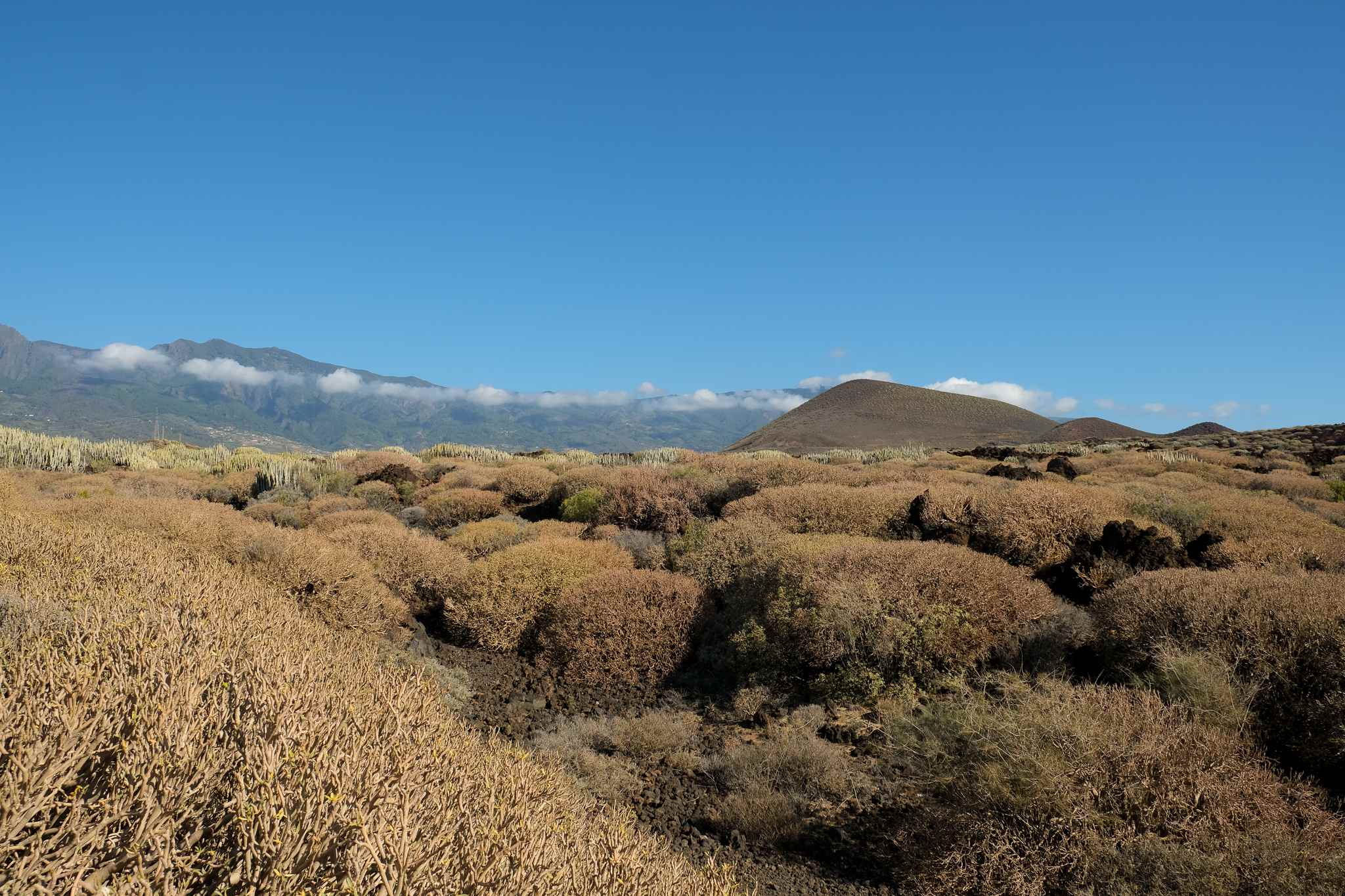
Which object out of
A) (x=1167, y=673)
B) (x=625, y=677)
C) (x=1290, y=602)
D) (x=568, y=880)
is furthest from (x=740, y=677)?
(x=568, y=880)

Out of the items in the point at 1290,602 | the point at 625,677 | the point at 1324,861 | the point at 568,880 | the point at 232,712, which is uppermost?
the point at 1290,602

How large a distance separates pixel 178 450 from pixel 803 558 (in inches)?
1271

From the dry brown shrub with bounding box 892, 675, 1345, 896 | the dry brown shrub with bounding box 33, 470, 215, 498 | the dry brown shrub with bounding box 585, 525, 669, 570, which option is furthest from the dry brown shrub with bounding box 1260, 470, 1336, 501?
the dry brown shrub with bounding box 33, 470, 215, 498

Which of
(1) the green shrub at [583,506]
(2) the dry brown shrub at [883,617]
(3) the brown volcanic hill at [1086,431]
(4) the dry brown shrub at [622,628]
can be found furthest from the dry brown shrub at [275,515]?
(3) the brown volcanic hill at [1086,431]

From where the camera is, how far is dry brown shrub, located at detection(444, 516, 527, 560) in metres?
12.5

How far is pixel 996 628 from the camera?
7.47m

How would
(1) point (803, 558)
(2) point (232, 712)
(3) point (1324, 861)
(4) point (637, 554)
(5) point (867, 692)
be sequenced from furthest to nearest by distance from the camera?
(4) point (637, 554) → (1) point (803, 558) → (5) point (867, 692) → (3) point (1324, 861) → (2) point (232, 712)

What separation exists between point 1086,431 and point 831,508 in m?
58.2

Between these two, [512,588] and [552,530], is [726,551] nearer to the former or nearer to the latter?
[512,588]

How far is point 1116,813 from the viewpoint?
4.26 meters

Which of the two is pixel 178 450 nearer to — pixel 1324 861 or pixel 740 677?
pixel 740 677

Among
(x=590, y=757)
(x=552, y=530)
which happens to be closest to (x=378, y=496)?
(x=552, y=530)

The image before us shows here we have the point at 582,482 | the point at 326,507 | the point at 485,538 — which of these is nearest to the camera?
the point at 485,538

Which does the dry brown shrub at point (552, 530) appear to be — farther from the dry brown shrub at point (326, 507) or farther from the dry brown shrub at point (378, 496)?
the dry brown shrub at point (378, 496)
